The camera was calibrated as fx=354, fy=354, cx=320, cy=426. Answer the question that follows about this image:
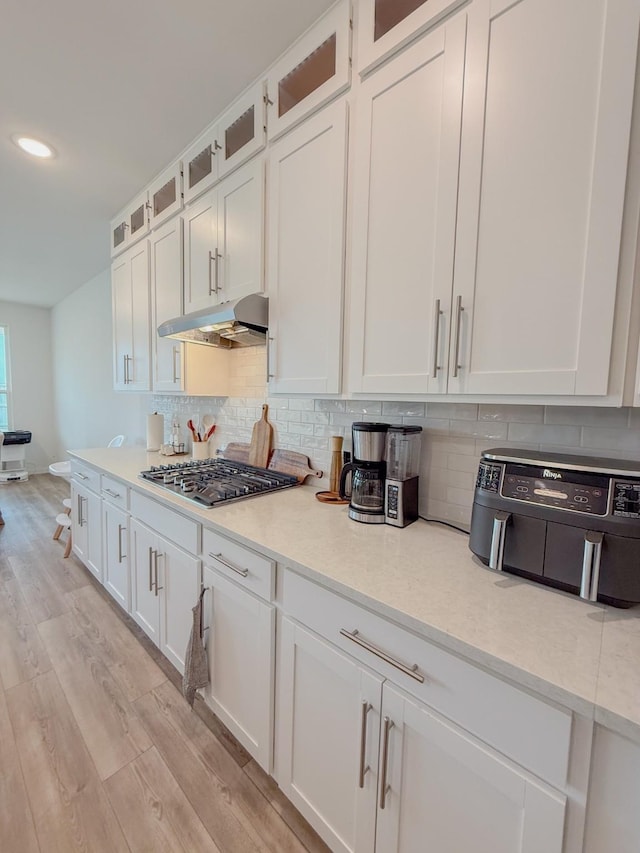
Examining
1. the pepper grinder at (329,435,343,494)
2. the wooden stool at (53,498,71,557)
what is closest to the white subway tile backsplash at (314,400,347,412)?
the pepper grinder at (329,435,343,494)

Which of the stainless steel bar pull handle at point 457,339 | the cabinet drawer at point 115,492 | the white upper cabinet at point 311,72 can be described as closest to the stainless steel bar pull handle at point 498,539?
the stainless steel bar pull handle at point 457,339

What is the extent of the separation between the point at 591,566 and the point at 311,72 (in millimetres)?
1869

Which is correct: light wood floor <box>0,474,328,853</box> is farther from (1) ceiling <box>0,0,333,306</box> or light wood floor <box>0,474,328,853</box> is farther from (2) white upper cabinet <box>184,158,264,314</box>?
(1) ceiling <box>0,0,333,306</box>

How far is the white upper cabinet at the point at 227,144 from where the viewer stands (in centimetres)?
155

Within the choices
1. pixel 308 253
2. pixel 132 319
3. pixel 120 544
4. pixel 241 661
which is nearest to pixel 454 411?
pixel 308 253

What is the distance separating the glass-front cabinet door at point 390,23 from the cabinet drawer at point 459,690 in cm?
163

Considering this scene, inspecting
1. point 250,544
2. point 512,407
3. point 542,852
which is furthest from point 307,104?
point 542,852

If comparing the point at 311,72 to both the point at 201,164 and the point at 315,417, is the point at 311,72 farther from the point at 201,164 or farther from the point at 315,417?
the point at 315,417

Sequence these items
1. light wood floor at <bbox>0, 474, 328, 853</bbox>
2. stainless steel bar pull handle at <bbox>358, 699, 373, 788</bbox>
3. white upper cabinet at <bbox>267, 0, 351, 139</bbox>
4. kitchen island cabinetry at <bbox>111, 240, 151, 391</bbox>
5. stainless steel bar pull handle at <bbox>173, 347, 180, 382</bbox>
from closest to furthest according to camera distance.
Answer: stainless steel bar pull handle at <bbox>358, 699, 373, 788</bbox>, light wood floor at <bbox>0, 474, 328, 853</bbox>, white upper cabinet at <bbox>267, 0, 351, 139</bbox>, stainless steel bar pull handle at <bbox>173, 347, 180, 382</bbox>, kitchen island cabinetry at <bbox>111, 240, 151, 391</bbox>

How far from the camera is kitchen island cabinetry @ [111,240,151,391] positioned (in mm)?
2445

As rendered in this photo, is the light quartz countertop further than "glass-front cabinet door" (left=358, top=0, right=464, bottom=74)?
No

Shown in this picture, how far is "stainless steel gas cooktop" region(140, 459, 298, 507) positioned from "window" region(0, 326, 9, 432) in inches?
219

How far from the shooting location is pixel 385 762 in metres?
0.83

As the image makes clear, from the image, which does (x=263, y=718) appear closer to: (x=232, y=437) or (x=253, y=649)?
(x=253, y=649)
